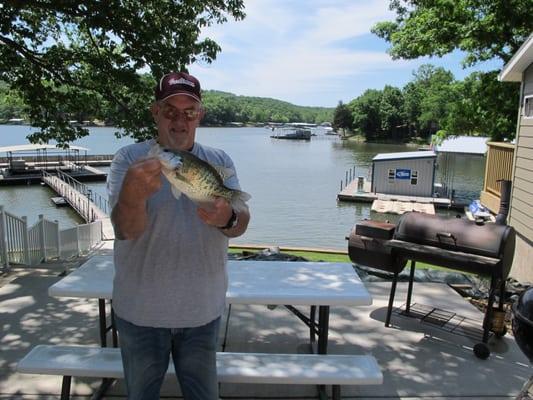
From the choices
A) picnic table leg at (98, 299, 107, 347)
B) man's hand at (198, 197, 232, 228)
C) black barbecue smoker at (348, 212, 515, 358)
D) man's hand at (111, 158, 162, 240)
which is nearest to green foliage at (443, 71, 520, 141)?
black barbecue smoker at (348, 212, 515, 358)

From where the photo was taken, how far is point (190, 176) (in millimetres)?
1652

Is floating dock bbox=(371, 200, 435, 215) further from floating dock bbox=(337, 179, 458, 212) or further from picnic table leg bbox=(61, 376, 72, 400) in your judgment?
picnic table leg bbox=(61, 376, 72, 400)

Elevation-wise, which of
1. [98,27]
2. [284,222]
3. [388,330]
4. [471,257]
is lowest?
[284,222]

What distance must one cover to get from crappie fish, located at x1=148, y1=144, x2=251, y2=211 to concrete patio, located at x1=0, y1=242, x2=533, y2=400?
1.91 metres

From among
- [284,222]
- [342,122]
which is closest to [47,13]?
[284,222]

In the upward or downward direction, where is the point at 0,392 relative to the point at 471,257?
downward

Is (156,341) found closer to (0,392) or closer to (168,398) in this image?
(168,398)

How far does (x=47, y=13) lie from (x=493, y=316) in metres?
9.15

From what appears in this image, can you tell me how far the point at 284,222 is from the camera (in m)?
25.0

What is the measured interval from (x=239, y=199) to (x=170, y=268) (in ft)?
1.32

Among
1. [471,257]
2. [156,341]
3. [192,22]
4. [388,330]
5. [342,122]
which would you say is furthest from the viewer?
[342,122]

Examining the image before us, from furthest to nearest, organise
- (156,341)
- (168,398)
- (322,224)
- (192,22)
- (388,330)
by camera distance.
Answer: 1. (322,224)
2. (192,22)
3. (388,330)
4. (168,398)
5. (156,341)

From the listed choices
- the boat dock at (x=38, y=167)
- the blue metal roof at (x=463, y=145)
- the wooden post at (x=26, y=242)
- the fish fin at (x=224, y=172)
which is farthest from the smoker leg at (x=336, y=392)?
the boat dock at (x=38, y=167)

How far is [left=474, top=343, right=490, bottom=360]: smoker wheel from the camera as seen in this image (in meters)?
3.71
